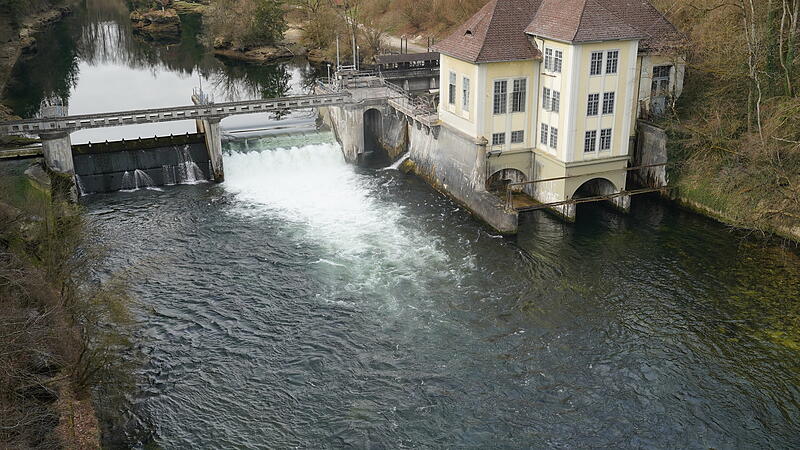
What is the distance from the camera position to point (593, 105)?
4297cm

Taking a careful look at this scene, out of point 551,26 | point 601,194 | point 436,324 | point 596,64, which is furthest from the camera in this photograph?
point 601,194

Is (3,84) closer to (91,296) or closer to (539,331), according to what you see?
(91,296)

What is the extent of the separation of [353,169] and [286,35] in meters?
59.1

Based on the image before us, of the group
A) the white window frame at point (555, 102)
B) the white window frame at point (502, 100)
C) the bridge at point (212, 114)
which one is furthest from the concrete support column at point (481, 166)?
the bridge at point (212, 114)

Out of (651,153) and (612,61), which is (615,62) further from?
(651,153)

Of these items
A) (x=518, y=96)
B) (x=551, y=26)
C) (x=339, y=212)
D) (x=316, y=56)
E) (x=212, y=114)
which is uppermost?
(x=551, y=26)

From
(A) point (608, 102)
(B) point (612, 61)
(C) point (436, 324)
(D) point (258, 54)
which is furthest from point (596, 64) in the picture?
(D) point (258, 54)

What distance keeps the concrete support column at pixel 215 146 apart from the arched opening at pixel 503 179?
1894 cm

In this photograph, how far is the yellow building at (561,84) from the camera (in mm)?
42094

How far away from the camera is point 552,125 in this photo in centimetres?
4412

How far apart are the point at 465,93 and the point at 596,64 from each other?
8.08 metres

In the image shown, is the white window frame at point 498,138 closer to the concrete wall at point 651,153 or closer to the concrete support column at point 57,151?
the concrete wall at point 651,153

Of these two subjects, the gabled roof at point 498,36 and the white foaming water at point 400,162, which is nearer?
the gabled roof at point 498,36

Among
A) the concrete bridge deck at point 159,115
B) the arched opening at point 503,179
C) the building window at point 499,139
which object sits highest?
A: the concrete bridge deck at point 159,115
